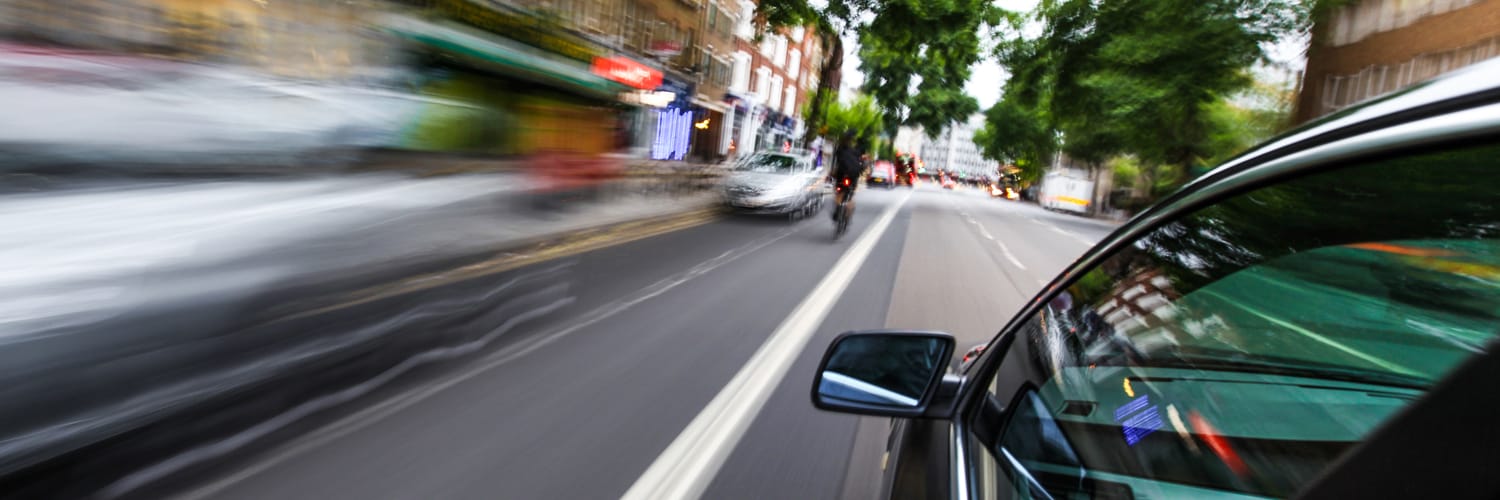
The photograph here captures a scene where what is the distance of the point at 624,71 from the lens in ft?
39.9

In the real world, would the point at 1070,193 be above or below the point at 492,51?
below

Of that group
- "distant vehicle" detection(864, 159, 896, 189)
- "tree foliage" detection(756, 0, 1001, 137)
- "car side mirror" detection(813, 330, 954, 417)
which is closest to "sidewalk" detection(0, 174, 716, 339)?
"car side mirror" detection(813, 330, 954, 417)

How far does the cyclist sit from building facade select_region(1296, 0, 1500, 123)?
931cm

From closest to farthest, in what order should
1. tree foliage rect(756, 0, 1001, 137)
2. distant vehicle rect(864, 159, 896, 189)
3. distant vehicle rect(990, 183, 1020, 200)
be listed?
tree foliage rect(756, 0, 1001, 137)
distant vehicle rect(864, 159, 896, 189)
distant vehicle rect(990, 183, 1020, 200)

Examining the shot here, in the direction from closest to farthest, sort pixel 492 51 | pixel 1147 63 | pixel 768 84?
pixel 492 51 < pixel 1147 63 < pixel 768 84

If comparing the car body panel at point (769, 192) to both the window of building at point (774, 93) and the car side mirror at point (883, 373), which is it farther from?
the window of building at point (774, 93)

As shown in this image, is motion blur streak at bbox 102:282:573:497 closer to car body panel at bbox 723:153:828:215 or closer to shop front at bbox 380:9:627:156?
shop front at bbox 380:9:627:156

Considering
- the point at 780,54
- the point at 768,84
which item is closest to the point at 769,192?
the point at 768,84

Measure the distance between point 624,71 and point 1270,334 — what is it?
11508 millimetres

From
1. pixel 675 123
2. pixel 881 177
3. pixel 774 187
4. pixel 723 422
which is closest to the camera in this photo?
pixel 723 422

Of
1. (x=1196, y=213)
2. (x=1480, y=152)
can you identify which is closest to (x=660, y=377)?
(x=1196, y=213)

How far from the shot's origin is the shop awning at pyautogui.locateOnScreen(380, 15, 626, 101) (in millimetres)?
8641

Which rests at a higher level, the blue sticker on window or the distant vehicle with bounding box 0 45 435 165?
the distant vehicle with bounding box 0 45 435 165

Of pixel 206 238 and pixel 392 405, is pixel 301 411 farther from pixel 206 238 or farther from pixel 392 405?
pixel 206 238
